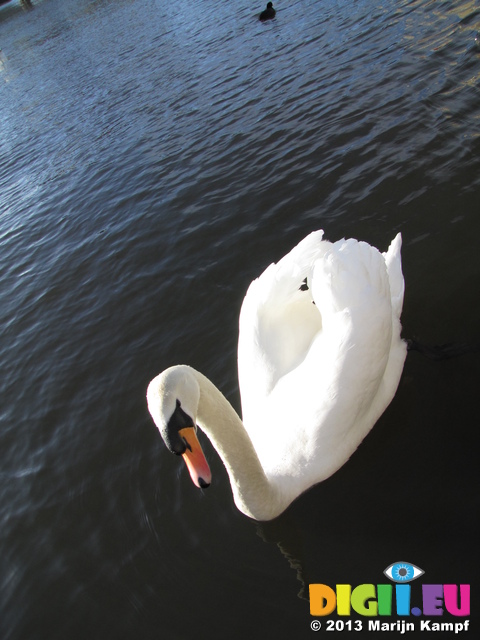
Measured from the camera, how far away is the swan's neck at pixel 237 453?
4.26 m

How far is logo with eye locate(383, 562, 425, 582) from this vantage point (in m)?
4.45

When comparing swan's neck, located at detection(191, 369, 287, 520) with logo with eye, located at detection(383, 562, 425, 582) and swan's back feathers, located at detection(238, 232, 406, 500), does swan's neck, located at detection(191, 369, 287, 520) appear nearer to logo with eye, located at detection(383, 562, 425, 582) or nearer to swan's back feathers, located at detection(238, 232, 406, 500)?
swan's back feathers, located at detection(238, 232, 406, 500)

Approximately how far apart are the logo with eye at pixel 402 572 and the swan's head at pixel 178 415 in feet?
5.56

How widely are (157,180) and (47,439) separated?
262 inches

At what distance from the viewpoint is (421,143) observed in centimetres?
909

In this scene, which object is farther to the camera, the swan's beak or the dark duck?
the dark duck

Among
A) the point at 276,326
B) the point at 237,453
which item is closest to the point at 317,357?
the point at 276,326

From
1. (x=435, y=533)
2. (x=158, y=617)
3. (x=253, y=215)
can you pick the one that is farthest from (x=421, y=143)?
(x=158, y=617)

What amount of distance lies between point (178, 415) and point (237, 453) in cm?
76

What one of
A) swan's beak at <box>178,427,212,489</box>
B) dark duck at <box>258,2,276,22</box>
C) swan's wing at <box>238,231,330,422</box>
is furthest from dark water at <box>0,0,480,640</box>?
swan's beak at <box>178,427,212,489</box>

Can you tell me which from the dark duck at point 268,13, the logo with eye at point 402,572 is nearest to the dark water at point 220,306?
the logo with eye at point 402,572

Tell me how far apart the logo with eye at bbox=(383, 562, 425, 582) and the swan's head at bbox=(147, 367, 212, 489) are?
5.56 feet

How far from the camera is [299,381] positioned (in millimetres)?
5098

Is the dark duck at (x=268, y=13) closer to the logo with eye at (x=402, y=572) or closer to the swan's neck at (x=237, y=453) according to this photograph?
the swan's neck at (x=237, y=453)
